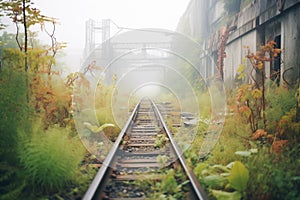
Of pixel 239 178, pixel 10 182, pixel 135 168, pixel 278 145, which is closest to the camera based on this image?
pixel 239 178

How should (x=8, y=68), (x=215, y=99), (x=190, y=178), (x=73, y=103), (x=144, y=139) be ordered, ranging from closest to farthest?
(x=190, y=178) < (x=8, y=68) < (x=73, y=103) < (x=144, y=139) < (x=215, y=99)

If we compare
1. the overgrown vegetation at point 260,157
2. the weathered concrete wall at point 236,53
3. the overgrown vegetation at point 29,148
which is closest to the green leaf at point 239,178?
the overgrown vegetation at point 260,157

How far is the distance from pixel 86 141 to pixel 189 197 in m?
2.43

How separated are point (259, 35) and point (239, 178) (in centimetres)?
510

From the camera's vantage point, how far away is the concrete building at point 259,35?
5789 mm

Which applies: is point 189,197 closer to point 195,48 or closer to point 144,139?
point 144,139

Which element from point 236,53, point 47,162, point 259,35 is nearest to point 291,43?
point 259,35

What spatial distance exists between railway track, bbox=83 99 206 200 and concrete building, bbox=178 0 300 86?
2.37 m

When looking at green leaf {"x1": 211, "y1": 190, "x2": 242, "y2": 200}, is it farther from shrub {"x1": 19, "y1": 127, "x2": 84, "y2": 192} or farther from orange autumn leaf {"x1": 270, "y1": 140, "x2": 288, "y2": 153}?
shrub {"x1": 19, "y1": 127, "x2": 84, "y2": 192}

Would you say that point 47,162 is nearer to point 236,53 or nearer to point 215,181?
point 215,181

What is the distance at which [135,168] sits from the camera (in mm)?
4488

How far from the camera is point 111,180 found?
396 cm

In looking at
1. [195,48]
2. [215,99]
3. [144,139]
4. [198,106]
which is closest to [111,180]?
[144,139]

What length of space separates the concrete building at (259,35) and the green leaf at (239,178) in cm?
261
